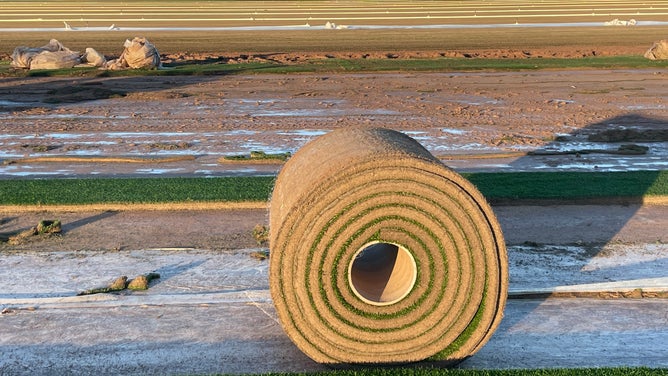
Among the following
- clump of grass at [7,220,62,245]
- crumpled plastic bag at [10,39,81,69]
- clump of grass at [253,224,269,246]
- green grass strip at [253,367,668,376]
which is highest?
green grass strip at [253,367,668,376]

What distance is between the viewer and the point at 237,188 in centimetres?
1250

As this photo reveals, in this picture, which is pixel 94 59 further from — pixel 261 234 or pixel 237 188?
pixel 261 234

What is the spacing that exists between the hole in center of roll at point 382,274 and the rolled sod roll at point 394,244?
0.08ft

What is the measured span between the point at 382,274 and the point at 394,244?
882mm

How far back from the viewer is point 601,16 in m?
52.7

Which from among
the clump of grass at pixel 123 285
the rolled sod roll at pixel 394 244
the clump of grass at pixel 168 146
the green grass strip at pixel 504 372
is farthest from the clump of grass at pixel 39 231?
the clump of grass at pixel 168 146

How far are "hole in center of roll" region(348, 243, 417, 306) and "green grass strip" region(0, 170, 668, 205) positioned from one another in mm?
4044

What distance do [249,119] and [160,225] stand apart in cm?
800

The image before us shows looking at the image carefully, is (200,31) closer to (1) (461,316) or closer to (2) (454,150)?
(2) (454,150)

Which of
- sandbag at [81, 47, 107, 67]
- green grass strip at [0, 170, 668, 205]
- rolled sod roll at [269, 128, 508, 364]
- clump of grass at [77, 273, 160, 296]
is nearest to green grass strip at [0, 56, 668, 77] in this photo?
sandbag at [81, 47, 107, 67]

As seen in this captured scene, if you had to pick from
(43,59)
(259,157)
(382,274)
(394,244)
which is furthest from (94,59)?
(394,244)

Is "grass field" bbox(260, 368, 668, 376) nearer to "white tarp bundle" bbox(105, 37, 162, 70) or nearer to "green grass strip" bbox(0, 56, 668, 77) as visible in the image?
"green grass strip" bbox(0, 56, 668, 77)

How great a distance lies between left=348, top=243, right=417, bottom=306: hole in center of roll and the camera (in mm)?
7027

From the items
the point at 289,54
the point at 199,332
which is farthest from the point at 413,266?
the point at 289,54
